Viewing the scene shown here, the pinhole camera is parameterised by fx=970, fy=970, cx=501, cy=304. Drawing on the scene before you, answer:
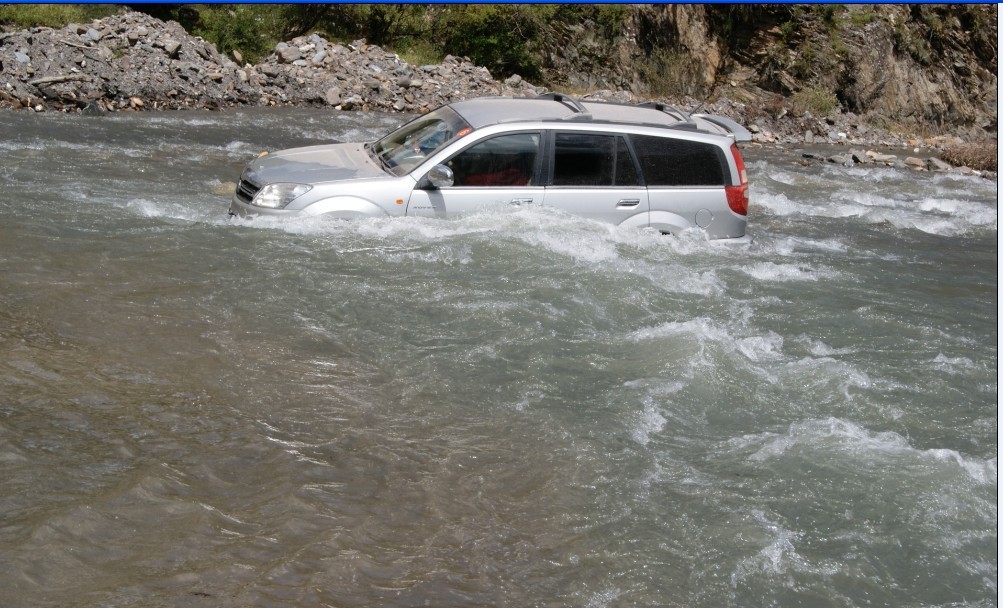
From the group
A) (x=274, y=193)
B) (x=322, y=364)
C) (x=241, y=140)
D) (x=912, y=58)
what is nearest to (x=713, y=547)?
(x=322, y=364)

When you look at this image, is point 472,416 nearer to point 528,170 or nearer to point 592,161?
point 528,170

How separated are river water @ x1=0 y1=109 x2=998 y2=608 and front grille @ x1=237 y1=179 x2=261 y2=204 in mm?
255

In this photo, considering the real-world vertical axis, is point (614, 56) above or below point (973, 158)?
above

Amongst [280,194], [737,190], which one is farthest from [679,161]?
[280,194]

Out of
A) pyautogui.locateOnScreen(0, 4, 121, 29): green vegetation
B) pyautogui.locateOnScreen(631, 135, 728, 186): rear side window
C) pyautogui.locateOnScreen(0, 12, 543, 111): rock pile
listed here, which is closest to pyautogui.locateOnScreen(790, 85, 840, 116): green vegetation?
pyautogui.locateOnScreen(0, 12, 543, 111): rock pile

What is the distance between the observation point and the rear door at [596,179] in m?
9.13

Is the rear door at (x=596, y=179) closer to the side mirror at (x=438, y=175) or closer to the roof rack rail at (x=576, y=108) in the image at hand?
the roof rack rail at (x=576, y=108)

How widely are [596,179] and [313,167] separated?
2676 millimetres

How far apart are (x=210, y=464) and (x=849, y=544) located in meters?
3.32

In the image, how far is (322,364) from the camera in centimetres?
654

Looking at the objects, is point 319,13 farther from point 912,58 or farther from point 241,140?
point 912,58

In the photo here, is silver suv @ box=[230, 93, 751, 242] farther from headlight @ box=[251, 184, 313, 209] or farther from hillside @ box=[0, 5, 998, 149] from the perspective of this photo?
hillside @ box=[0, 5, 998, 149]

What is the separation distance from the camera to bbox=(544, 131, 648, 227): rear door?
30.0ft

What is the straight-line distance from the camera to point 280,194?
343 inches
